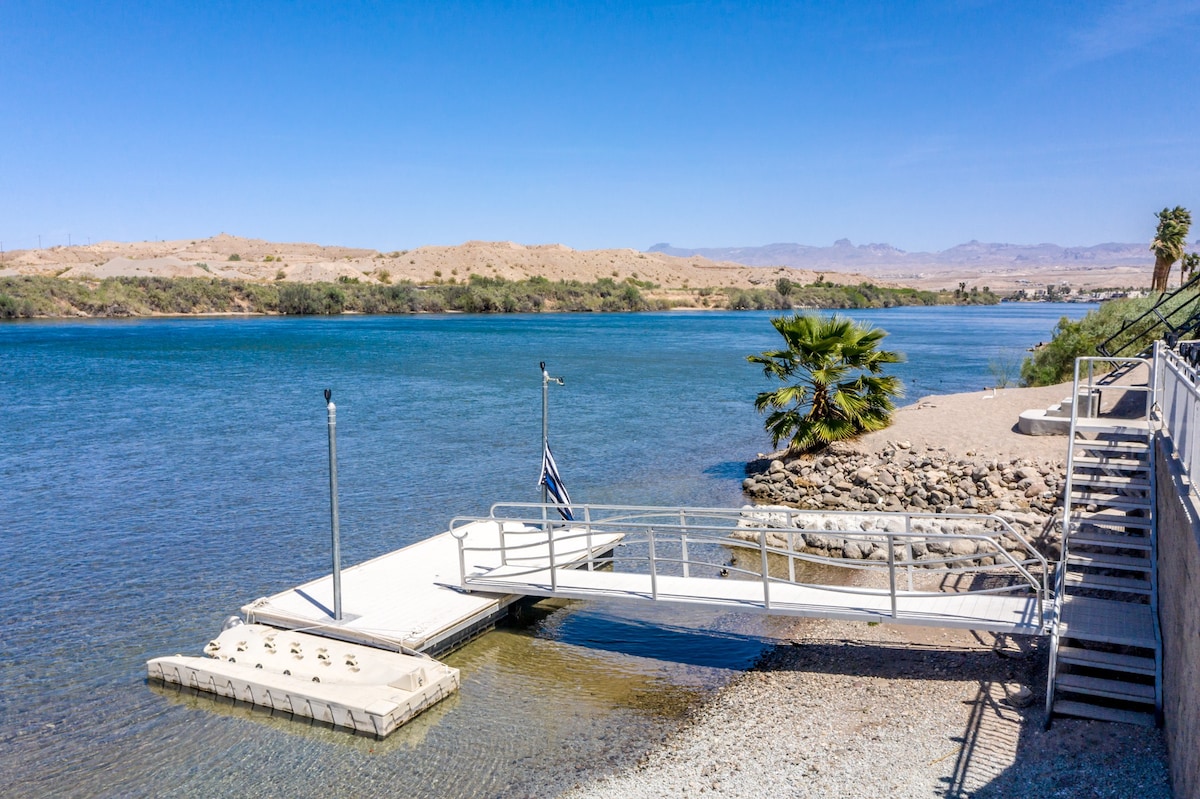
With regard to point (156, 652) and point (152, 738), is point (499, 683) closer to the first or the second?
point (152, 738)

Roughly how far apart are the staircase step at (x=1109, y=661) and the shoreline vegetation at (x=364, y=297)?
349ft

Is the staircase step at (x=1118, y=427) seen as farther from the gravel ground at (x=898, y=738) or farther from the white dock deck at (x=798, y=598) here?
the gravel ground at (x=898, y=738)

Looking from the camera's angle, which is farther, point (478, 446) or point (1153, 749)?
point (478, 446)

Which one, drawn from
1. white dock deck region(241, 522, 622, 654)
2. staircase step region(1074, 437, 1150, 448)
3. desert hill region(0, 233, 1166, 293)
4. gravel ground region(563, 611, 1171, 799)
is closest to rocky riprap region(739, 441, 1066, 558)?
staircase step region(1074, 437, 1150, 448)

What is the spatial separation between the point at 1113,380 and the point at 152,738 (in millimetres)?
15870

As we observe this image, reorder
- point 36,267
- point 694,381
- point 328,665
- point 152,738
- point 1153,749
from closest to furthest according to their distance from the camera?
1. point 1153,749
2. point 152,738
3. point 328,665
4. point 694,381
5. point 36,267

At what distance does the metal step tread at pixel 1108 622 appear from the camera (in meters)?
9.11

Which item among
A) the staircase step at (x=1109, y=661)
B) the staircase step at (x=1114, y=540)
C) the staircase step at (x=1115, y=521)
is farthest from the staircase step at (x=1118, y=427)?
the staircase step at (x=1109, y=661)

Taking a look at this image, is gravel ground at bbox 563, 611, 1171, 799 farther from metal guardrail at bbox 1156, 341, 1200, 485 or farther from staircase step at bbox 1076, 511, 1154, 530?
metal guardrail at bbox 1156, 341, 1200, 485

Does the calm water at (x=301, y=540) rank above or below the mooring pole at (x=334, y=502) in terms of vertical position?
below

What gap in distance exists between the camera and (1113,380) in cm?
1689

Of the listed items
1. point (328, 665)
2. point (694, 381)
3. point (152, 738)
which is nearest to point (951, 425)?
point (328, 665)

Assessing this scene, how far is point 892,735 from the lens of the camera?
916 centimetres

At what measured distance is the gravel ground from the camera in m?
8.07
